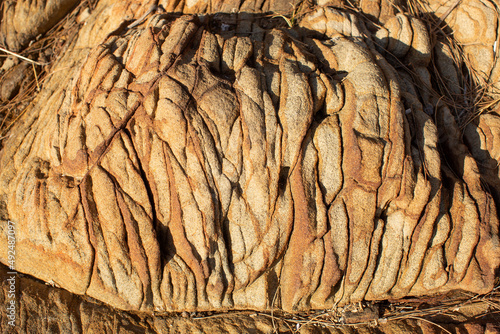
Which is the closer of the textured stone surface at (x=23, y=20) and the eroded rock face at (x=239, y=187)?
the eroded rock face at (x=239, y=187)

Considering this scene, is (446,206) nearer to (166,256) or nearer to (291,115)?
(291,115)

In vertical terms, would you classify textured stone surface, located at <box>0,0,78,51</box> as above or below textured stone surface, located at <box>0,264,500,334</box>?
above

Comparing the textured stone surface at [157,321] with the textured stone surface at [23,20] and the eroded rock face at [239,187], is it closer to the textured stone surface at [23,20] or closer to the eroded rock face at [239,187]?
the eroded rock face at [239,187]

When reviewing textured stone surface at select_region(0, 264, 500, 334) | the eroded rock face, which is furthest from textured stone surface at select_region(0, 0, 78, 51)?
textured stone surface at select_region(0, 264, 500, 334)

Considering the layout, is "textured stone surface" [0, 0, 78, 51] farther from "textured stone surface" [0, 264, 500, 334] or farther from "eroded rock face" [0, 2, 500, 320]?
"textured stone surface" [0, 264, 500, 334]

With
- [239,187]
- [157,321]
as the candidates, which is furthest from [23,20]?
[157,321]

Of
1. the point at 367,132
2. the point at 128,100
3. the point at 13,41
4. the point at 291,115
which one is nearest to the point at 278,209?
the point at 291,115

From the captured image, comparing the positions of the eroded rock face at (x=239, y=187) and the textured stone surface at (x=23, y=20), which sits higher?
the textured stone surface at (x=23, y=20)

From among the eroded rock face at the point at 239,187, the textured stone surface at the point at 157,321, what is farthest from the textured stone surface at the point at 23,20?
the textured stone surface at the point at 157,321

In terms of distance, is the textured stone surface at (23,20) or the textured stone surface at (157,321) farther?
the textured stone surface at (23,20)
